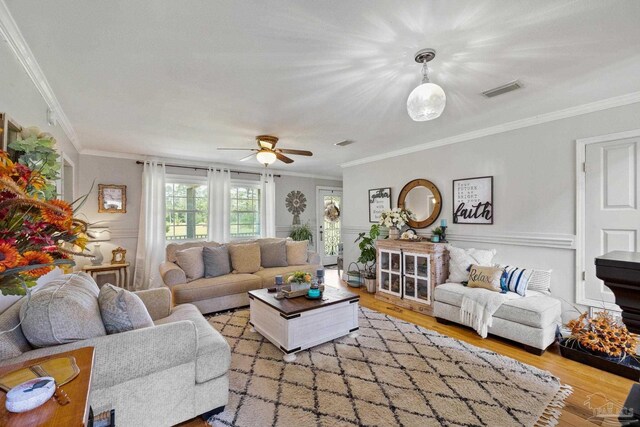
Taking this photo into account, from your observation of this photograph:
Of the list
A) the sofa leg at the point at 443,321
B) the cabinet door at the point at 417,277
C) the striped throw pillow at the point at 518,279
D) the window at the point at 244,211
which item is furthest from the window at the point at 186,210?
the striped throw pillow at the point at 518,279

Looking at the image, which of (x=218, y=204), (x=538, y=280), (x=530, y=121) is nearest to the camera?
(x=538, y=280)

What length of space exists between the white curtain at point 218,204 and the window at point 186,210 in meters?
0.12

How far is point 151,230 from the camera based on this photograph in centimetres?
467

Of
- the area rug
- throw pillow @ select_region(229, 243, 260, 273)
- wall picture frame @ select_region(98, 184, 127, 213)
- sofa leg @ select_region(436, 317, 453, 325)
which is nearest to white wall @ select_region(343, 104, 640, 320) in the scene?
sofa leg @ select_region(436, 317, 453, 325)

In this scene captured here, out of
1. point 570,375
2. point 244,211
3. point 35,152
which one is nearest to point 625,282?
point 35,152

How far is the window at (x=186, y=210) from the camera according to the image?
506cm

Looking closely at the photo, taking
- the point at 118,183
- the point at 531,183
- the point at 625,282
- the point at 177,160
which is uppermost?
the point at 177,160

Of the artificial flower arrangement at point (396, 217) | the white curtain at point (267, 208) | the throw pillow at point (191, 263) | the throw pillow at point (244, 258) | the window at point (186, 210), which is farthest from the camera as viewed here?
the white curtain at point (267, 208)

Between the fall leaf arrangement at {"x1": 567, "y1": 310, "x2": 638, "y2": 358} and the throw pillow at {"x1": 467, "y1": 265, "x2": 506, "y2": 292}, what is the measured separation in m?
0.65

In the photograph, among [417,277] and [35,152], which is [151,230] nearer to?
[35,152]

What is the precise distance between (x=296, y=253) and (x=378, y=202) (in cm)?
167

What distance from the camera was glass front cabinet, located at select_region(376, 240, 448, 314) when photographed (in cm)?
353

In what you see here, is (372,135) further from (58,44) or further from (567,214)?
(58,44)

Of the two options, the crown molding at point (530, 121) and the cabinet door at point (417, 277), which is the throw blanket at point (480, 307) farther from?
the crown molding at point (530, 121)
